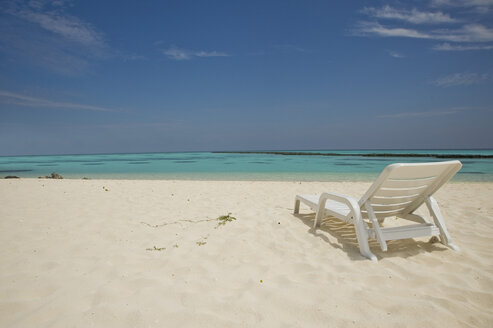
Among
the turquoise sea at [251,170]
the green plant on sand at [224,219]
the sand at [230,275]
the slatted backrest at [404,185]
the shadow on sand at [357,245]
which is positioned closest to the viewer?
the sand at [230,275]

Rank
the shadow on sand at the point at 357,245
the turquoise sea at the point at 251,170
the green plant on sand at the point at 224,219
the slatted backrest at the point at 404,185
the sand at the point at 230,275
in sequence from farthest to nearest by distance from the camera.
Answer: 1. the turquoise sea at the point at 251,170
2. the green plant on sand at the point at 224,219
3. the shadow on sand at the point at 357,245
4. the slatted backrest at the point at 404,185
5. the sand at the point at 230,275

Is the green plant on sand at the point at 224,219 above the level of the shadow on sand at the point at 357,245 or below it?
above

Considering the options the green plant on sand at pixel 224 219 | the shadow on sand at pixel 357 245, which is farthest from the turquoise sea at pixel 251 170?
the shadow on sand at pixel 357 245

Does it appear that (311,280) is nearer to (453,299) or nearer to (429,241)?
(453,299)

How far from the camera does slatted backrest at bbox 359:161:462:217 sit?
2.92 m

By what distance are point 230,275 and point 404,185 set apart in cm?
235

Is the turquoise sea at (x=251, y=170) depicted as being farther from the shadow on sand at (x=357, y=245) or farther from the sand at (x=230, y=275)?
the sand at (x=230, y=275)

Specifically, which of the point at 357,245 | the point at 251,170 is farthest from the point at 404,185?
the point at 251,170

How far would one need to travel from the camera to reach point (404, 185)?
123 inches

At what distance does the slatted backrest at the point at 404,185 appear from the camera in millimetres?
2916

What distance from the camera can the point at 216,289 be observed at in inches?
95.0

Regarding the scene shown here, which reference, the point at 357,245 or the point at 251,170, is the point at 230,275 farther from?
the point at 251,170

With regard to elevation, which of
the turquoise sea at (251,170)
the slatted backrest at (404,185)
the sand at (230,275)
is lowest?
the turquoise sea at (251,170)

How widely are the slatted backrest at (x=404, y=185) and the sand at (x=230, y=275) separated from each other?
610 millimetres
